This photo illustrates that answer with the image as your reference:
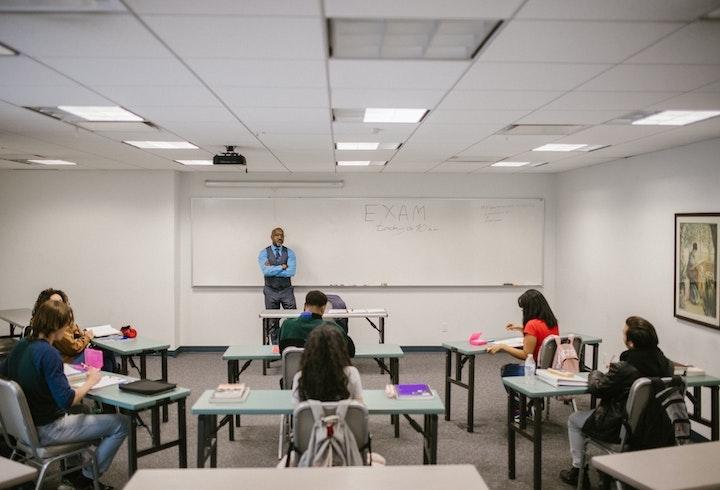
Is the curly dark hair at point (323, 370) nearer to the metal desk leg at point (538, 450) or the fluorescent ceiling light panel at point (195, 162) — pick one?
the metal desk leg at point (538, 450)

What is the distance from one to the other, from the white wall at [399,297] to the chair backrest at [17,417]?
15.0 ft

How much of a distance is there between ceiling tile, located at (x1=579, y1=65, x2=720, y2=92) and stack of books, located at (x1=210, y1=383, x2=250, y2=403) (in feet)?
8.94

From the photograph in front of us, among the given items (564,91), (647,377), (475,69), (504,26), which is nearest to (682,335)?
(647,377)

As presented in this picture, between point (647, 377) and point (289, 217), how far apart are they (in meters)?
5.48

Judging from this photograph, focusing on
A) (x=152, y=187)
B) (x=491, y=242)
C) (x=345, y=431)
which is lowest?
(x=345, y=431)

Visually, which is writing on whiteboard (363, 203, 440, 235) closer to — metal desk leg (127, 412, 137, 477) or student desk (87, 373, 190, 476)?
student desk (87, 373, 190, 476)

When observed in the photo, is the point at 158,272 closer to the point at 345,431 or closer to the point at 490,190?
the point at 490,190

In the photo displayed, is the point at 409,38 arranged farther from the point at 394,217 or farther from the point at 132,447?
the point at 394,217

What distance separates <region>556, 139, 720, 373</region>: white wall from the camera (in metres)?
4.75

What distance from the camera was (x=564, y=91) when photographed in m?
2.98

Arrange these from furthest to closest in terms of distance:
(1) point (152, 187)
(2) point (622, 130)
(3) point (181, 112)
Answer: (1) point (152, 187), (2) point (622, 130), (3) point (181, 112)

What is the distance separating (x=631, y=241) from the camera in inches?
227

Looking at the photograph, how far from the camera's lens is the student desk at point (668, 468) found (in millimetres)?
1958

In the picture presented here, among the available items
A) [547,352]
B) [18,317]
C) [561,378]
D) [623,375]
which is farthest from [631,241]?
[18,317]
